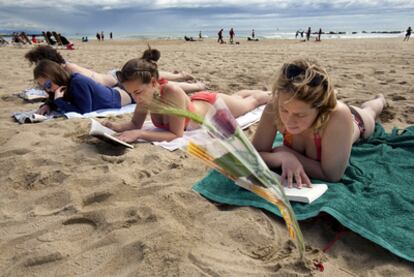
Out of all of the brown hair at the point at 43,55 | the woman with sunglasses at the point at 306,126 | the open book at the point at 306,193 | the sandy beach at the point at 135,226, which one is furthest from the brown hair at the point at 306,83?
the brown hair at the point at 43,55

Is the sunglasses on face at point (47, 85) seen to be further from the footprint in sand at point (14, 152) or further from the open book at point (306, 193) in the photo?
the open book at point (306, 193)

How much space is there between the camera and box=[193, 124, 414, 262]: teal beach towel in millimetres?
1844

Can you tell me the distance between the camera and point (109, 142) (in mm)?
3137

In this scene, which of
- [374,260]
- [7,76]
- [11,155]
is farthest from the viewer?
A: [7,76]

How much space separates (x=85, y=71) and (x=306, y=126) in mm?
4070

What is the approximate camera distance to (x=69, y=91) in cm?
453

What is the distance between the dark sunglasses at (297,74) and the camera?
1.93m

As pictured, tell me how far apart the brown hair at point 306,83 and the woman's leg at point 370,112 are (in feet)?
4.51

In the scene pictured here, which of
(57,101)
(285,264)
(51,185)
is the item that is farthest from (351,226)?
(57,101)

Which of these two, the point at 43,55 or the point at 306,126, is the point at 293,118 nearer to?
the point at 306,126

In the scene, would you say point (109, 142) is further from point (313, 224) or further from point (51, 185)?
point (313, 224)

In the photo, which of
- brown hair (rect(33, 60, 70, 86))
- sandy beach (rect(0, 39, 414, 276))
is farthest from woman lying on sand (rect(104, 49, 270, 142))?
brown hair (rect(33, 60, 70, 86))

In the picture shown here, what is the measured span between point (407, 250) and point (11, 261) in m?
2.00

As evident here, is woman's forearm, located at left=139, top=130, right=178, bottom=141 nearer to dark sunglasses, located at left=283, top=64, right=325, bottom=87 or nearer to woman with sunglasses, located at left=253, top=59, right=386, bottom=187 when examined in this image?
woman with sunglasses, located at left=253, top=59, right=386, bottom=187
